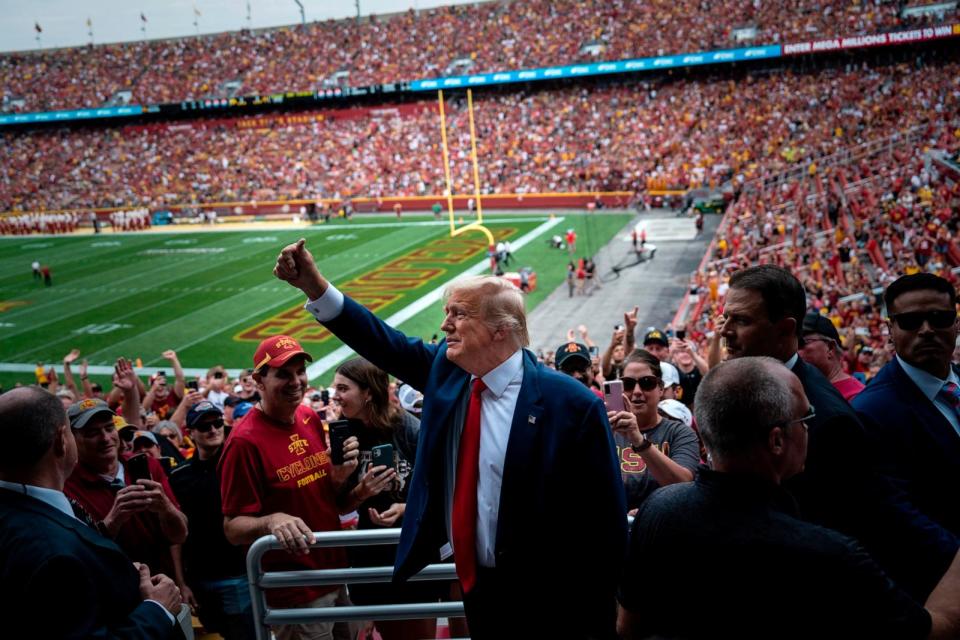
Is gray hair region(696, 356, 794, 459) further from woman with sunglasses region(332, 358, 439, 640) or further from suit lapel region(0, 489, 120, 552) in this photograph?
woman with sunglasses region(332, 358, 439, 640)

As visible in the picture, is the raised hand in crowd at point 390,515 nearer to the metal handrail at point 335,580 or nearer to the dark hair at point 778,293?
the metal handrail at point 335,580

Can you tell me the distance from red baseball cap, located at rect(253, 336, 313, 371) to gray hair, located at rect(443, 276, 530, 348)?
148 cm

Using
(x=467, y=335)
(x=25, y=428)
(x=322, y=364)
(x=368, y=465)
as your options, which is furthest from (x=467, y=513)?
(x=322, y=364)

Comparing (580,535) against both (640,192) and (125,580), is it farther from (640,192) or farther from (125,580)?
(640,192)

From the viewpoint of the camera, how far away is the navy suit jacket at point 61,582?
226 cm

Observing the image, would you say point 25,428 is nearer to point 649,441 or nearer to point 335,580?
point 335,580

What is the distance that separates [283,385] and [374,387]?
0.55 m

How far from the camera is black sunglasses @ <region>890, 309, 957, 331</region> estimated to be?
3.11 metres

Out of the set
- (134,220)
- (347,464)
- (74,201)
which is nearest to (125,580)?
(347,464)

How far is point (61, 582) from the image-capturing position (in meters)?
2.29

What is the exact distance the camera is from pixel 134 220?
4234 centimetres

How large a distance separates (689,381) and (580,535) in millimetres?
4655

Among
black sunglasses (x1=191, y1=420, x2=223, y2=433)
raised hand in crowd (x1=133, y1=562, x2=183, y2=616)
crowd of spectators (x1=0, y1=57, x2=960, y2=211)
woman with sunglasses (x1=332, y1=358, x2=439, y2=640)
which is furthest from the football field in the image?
raised hand in crowd (x1=133, y1=562, x2=183, y2=616)

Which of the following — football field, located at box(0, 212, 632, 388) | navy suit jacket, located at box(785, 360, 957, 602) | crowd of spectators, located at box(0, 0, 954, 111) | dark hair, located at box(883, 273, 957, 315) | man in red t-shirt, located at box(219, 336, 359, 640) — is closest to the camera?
navy suit jacket, located at box(785, 360, 957, 602)
